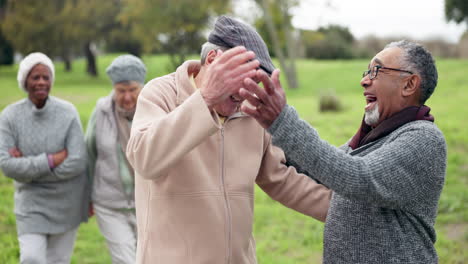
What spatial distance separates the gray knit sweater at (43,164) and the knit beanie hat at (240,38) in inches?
102

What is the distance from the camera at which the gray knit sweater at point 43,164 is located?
4.45 metres

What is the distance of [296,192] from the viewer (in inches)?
119

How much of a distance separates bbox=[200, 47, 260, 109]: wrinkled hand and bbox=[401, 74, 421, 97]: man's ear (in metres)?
0.82

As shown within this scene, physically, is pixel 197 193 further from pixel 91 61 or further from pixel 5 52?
pixel 5 52

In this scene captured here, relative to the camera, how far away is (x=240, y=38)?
2.39m

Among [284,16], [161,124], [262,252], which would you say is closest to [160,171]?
[161,124]

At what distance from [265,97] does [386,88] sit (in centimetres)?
77

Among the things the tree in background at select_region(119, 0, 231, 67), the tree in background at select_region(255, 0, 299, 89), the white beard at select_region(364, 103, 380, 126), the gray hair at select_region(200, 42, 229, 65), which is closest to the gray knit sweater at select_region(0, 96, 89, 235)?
the gray hair at select_region(200, 42, 229, 65)

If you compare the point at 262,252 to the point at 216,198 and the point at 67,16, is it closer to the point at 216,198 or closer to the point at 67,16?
the point at 216,198

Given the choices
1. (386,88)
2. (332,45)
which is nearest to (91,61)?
(332,45)

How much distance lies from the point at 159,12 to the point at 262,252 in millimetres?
28155

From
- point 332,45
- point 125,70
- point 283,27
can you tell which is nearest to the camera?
point 125,70

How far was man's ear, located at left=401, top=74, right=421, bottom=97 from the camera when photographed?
2.42 metres

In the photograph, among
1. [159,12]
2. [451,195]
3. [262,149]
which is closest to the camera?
[262,149]
